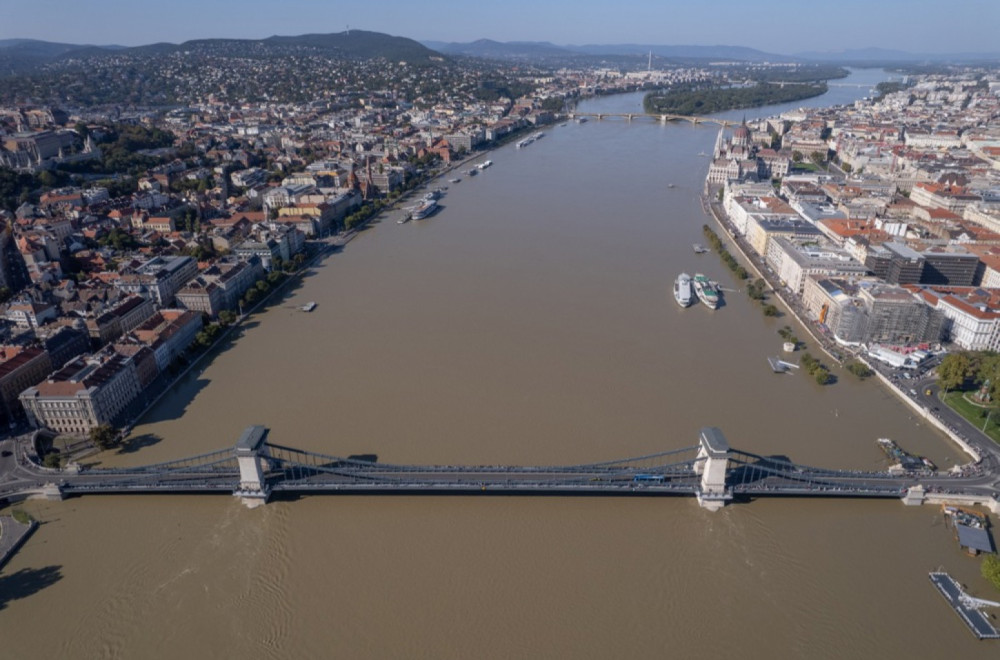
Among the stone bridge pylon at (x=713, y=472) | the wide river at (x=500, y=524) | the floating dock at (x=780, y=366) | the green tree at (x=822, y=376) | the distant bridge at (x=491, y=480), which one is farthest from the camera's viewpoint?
the floating dock at (x=780, y=366)

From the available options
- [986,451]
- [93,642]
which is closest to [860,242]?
[986,451]

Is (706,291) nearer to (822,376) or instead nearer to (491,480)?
(822,376)

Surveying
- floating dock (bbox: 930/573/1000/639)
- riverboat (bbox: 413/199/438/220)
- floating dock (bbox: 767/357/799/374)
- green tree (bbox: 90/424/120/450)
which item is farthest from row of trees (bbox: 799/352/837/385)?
riverboat (bbox: 413/199/438/220)

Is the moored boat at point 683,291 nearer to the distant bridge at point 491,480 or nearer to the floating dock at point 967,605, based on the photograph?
the distant bridge at point 491,480

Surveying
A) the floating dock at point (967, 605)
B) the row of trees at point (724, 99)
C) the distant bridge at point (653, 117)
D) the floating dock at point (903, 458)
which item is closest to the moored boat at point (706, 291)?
the floating dock at point (903, 458)

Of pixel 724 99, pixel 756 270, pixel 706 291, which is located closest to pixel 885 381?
pixel 706 291

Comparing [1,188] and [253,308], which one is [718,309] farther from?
[1,188]

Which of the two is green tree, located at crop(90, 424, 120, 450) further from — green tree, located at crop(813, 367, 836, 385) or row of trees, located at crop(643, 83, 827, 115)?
row of trees, located at crop(643, 83, 827, 115)

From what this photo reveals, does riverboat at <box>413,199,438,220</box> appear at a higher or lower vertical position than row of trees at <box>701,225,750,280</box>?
higher
